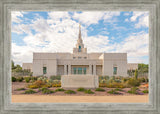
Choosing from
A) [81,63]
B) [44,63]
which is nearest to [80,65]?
[81,63]

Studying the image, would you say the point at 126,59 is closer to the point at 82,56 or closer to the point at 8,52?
the point at 82,56

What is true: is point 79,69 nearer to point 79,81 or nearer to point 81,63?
point 81,63

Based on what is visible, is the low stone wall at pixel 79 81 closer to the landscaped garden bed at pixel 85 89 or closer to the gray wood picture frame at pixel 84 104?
the landscaped garden bed at pixel 85 89

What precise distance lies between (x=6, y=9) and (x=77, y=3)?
2253 mm

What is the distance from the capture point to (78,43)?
94.2 feet

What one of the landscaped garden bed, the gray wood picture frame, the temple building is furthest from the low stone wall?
the temple building

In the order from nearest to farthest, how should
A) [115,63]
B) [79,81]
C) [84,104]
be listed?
[84,104] → [79,81] → [115,63]

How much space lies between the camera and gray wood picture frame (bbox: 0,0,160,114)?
128 inches

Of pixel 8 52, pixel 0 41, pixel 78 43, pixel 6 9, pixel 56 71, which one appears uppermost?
pixel 78 43

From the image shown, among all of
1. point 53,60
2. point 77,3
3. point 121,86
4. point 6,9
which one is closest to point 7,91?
point 6,9

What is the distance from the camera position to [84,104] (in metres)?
3.29

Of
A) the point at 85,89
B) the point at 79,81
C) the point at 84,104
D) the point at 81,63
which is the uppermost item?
the point at 81,63

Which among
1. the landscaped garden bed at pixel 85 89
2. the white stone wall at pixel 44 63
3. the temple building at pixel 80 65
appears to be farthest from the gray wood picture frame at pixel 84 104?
the white stone wall at pixel 44 63

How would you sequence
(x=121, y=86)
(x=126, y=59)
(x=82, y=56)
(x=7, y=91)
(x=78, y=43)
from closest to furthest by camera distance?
(x=7, y=91) → (x=121, y=86) → (x=126, y=59) → (x=82, y=56) → (x=78, y=43)
